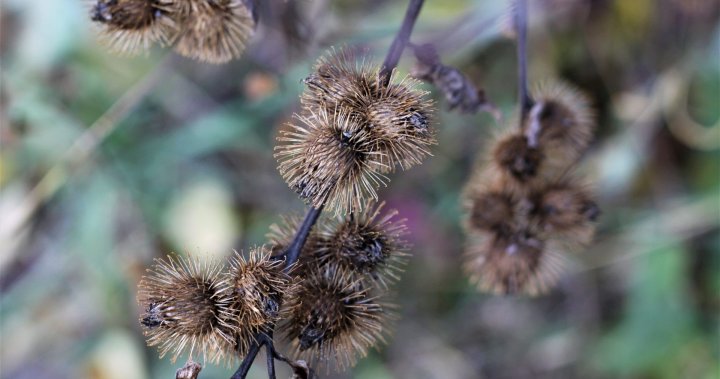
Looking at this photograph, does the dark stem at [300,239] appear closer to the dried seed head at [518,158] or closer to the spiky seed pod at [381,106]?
the spiky seed pod at [381,106]

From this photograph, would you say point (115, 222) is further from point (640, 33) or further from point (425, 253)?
point (640, 33)

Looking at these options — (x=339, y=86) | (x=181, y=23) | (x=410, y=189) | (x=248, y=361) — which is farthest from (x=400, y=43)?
(x=410, y=189)

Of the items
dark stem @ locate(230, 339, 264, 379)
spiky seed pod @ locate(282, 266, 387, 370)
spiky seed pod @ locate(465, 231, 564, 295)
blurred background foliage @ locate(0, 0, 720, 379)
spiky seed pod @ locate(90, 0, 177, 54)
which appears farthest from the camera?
blurred background foliage @ locate(0, 0, 720, 379)

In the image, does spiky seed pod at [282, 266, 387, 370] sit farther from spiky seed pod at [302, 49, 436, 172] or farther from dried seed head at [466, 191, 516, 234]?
dried seed head at [466, 191, 516, 234]

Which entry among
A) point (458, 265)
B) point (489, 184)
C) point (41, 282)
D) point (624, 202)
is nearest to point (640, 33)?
point (624, 202)

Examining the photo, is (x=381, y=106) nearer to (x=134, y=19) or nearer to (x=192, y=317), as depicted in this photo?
(x=192, y=317)

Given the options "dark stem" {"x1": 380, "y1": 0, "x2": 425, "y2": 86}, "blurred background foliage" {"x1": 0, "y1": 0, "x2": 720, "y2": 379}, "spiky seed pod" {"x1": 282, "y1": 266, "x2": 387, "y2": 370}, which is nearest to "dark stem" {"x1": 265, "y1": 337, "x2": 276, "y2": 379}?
"spiky seed pod" {"x1": 282, "y1": 266, "x2": 387, "y2": 370}
